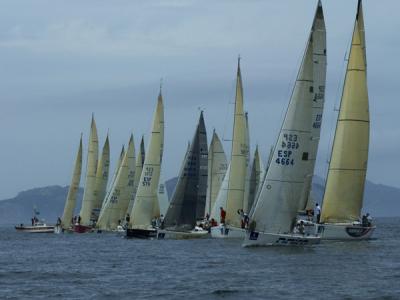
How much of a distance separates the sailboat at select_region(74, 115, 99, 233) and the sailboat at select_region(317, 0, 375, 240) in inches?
1656

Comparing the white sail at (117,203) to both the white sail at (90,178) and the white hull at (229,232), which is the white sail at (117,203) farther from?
the white hull at (229,232)

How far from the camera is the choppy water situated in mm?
34656

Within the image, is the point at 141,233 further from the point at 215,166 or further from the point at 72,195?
the point at 72,195

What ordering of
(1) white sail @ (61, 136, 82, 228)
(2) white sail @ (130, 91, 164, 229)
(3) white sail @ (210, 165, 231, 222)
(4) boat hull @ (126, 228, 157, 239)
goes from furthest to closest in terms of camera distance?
(1) white sail @ (61, 136, 82, 228) → (2) white sail @ (130, 91, 164, 229) → (4) boat hull @ (126, 228, 157, 239) → (3) white sail @ (210, 165, 231, 222)

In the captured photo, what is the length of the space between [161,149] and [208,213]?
7.30 m

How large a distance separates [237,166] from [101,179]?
37.7 metres

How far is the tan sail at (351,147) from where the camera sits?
57.1 meters

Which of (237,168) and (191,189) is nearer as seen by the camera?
(237,168)

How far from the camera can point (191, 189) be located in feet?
234

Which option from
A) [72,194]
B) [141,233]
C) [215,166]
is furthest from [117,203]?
[141,233]

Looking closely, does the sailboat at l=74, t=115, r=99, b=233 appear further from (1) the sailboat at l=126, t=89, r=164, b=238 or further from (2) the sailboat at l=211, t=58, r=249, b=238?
(2) the sailboat at l=211, t=58, r=249, b=238

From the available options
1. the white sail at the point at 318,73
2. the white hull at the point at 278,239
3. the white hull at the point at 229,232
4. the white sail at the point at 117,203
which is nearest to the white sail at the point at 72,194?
the white sail at the point at 117,203

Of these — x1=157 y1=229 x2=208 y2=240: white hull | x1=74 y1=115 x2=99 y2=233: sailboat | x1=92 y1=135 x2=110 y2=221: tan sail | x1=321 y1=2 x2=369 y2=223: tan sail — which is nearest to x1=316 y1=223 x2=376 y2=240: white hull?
x1=321 y1=2 x2=369 y2=223: tan sail

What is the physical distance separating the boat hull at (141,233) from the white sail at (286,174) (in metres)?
21.1
